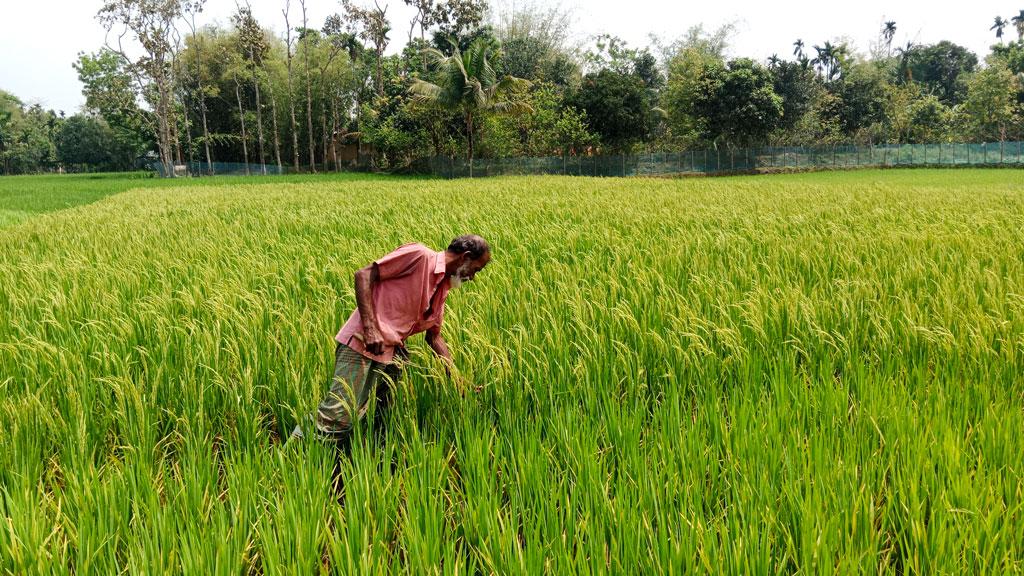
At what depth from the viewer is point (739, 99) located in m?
33.1

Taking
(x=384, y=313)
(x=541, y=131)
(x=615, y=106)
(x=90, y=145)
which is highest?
(x=90, y=145)

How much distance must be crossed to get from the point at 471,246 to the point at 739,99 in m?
34.7

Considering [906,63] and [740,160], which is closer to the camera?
[740,160]

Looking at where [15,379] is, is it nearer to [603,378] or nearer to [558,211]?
[603,378]

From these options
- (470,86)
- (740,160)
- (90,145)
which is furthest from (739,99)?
(90,145)

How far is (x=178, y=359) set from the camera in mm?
2836

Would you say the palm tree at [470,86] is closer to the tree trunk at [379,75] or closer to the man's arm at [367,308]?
the tree trunk at [379,75]

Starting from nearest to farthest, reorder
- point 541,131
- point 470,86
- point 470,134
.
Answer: point 470,86
point 470,134
point 541,131

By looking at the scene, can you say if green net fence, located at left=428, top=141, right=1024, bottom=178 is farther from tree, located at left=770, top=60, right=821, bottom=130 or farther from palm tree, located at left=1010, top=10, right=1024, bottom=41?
palm tree, located at left=1010, top=10, right=1024, bottom=41

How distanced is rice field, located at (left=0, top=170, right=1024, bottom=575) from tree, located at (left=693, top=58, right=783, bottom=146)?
3084cm

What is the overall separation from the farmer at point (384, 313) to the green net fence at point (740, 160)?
93.2 ft

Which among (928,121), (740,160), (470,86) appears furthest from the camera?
(928,121)

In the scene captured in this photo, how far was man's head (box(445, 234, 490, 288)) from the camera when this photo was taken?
2225mm

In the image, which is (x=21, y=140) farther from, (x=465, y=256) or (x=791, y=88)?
(x=465, y=256)
